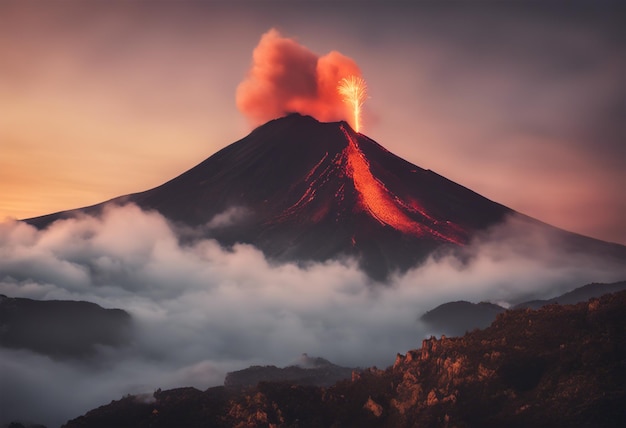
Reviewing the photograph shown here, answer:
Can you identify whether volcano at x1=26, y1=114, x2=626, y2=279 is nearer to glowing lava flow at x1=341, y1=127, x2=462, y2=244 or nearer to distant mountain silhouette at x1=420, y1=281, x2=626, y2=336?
glowing lava flow at x1=341, y1=127, x2=462, y2=244

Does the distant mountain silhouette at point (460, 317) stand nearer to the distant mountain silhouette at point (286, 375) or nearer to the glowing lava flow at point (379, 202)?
the glowing lava flow at point (379, 202)

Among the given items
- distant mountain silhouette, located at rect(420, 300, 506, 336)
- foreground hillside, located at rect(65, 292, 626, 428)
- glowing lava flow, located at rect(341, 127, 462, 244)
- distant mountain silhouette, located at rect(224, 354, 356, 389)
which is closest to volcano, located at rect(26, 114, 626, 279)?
glowing lava flow, located at rect(341, 127, 462, 244)

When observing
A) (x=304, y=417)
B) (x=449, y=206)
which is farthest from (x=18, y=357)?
(x=304, y=417)

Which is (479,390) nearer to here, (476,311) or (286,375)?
(286,375)

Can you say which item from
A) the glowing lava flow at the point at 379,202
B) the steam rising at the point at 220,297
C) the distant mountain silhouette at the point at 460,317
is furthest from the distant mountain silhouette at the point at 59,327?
the distant mountain silhouette at the point at 460,317

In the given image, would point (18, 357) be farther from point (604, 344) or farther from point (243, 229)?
point (604, 344)

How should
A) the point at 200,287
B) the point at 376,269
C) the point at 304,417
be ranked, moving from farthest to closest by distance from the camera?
the point at 200,287 → the point at 376,269 → the point at 304,417
